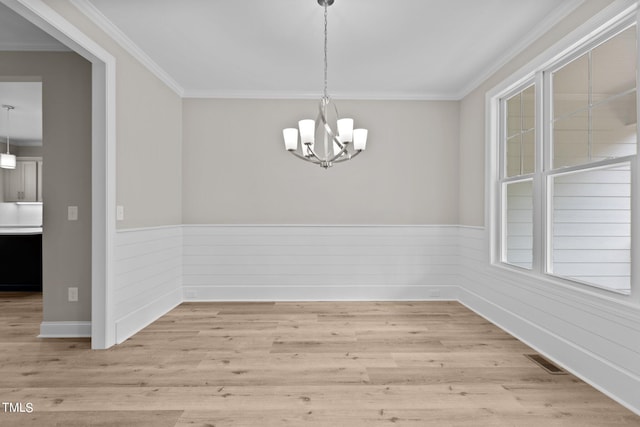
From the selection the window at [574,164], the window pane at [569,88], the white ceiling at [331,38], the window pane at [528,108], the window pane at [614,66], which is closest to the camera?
the window pane at [614,66]

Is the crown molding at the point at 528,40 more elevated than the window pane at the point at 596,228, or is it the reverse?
the crown molding at the point at 528,40

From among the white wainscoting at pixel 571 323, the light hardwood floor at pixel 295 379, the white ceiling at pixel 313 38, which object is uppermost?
the white ceiling at pixel 313 38

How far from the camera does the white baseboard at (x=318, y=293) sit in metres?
4.77

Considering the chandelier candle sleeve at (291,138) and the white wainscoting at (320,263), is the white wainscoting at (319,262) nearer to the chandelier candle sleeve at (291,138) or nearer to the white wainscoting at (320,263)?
the white wainscoting at (320,263)

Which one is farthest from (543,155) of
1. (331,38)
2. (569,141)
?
(331,38)

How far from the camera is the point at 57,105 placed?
3.34 m

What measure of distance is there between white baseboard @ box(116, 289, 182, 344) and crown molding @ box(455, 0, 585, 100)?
4.34 m

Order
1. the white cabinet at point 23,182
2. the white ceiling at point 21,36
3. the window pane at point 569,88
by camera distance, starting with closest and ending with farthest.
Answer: the white ceiling at point 21,36 < the window pane at point 569,88 < the white cabinet at point 23,182

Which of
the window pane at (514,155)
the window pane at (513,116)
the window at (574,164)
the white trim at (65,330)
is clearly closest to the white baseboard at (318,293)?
the window at (574,164)

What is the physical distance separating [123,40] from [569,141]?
4.01m

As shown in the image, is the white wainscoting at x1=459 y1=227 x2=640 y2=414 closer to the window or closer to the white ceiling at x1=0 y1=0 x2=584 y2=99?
the window

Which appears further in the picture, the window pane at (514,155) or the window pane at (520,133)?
the window pane at (514,155)

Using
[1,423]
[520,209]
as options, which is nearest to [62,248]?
[1,423]

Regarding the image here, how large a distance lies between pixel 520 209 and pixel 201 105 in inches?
157
